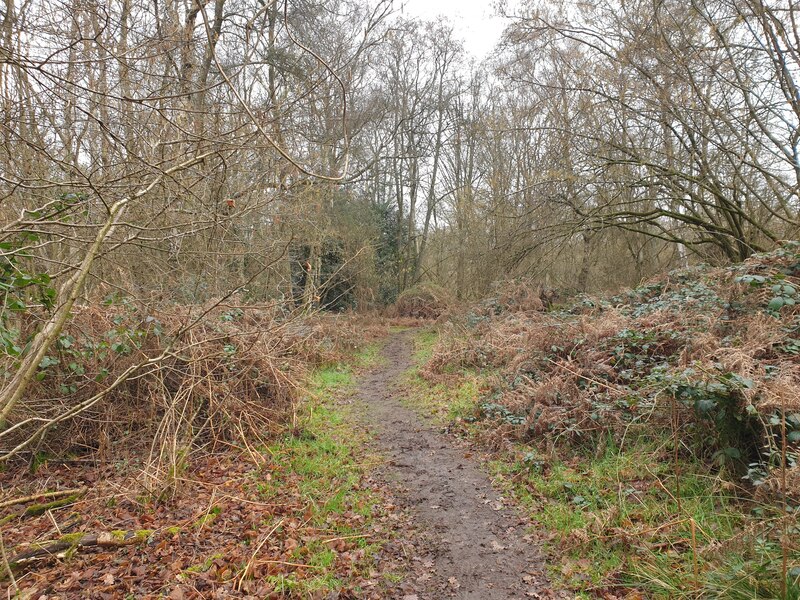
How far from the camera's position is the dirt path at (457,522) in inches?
131

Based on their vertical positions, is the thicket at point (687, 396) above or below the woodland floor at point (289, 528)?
above

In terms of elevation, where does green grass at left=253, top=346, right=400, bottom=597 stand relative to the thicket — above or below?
below

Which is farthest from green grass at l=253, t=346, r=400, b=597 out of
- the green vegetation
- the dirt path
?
the green vegetation

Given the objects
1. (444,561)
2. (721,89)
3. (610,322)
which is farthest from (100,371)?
(721,89)

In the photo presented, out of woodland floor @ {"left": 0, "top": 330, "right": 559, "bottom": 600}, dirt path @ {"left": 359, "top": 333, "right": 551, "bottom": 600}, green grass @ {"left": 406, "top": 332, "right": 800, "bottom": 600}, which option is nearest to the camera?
green grass @ {"left": 406, "top": 332, "right": 800, "bottom": 600}

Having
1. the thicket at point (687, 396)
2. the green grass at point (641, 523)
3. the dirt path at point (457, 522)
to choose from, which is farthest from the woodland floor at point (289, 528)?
the thicket at point (687, 396)

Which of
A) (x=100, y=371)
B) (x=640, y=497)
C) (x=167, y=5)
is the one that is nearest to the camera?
(x=640, y=497)

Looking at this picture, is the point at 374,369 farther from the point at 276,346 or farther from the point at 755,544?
the point at 755,544

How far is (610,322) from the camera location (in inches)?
271

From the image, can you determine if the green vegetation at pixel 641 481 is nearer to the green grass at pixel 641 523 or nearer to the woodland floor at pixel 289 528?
the green grass at pixel 641 523

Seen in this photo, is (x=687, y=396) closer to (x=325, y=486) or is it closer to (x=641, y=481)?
(x=641, y=481)

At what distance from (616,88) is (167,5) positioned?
828 centimetres

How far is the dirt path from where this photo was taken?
10.9 ft

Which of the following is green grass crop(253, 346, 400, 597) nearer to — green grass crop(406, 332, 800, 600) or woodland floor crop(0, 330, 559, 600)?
woodland floor crop(0, 330, 559, 600)
